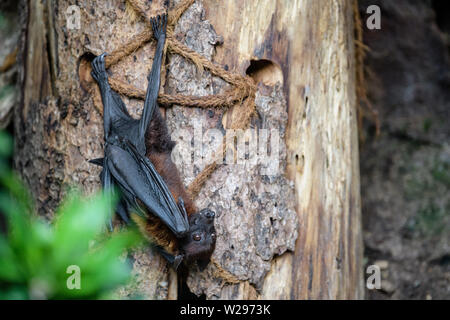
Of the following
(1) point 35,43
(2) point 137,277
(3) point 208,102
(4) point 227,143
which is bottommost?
(2) point 137,277

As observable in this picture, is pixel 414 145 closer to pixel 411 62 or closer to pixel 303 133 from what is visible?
pixel 411 62

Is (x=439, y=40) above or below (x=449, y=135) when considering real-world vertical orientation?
above

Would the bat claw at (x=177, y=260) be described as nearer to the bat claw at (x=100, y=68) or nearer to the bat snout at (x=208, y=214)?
the bat snout at (x=208, y=214)

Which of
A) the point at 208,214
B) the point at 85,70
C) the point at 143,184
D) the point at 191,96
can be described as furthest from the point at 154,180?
the point at 85,70

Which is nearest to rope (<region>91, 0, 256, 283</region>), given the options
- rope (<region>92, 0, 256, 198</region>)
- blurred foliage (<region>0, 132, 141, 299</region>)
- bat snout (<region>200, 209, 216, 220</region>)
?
rope (<region>92, 0, 256, 198</region>)

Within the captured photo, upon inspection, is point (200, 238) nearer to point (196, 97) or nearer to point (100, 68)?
point (196, 97)

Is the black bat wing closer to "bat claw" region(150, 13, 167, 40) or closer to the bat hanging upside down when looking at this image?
the bat hanging upside down
